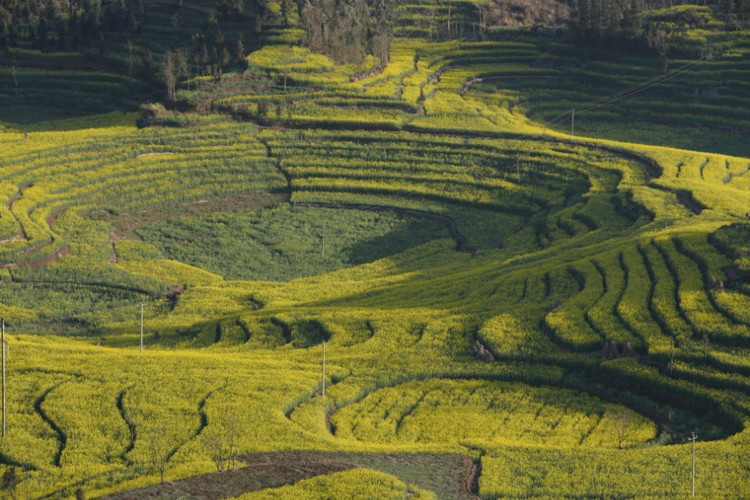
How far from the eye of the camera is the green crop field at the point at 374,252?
155 feet

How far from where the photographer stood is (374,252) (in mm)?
100438

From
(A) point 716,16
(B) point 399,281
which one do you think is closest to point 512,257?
(B) point 399,281

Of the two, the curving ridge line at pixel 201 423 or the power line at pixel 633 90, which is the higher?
the power line at pixel 633 90

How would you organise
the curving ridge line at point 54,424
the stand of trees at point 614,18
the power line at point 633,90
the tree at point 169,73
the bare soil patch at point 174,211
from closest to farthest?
the curving ridge line at point 54,424
the bare soil patch at point 174,211
the tree at point 169,73
the power line at point 633,90
the stand of trees at point 614,18

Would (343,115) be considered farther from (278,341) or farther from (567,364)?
(567,364)

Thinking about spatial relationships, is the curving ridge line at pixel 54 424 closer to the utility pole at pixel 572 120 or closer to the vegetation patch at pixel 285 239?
the vegetation patch at pixel 285 239

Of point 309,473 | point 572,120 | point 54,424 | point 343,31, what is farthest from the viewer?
point 343,31

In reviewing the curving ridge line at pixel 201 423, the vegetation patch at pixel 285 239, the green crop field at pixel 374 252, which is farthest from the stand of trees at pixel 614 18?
the curving ridge line at pixel 201 423

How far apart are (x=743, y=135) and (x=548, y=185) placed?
4012cm

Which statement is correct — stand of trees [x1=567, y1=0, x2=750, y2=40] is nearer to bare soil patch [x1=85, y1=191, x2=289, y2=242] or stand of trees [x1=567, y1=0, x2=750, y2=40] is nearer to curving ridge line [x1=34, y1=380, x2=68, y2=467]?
bare soil patch [x1=85, y1=191, x2=289, y2=242]

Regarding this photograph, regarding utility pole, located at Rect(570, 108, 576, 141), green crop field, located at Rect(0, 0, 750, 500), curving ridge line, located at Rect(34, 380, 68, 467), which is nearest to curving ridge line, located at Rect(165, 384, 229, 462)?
green crop field, located at Rect(0, 0, 750, 500)

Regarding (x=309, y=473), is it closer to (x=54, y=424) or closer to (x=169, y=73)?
(x=54, y=424)

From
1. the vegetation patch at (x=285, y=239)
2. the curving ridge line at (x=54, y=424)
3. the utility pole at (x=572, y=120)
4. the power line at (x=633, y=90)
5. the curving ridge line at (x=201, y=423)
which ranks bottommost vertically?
the vegetation patch at (x=285, y=239)

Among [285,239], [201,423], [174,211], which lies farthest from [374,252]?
[201,423]
